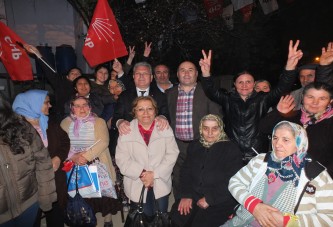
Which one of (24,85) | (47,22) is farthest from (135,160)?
(47,22)

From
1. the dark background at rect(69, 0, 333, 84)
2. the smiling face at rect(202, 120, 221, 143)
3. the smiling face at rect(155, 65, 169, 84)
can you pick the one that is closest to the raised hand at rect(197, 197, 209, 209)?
the smiling face at rect(202, 120, 221, 143)

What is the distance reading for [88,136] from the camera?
3.82m

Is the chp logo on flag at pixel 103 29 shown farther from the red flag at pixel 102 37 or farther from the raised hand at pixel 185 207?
the raised hand at pixel 185 207

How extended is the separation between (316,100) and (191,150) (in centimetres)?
165

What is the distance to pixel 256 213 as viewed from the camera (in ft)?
8.46

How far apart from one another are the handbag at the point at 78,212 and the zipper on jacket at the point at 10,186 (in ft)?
3.27

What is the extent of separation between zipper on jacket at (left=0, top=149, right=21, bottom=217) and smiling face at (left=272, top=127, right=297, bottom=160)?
2.58m

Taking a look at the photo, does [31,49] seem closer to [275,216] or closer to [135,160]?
[135,160]

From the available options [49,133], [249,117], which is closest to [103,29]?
[49,133]

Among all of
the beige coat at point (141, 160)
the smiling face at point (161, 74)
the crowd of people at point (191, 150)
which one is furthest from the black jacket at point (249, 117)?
the smiling face at point (161, 74)

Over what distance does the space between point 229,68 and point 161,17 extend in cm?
900

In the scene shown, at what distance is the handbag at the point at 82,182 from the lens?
3725 millimetres

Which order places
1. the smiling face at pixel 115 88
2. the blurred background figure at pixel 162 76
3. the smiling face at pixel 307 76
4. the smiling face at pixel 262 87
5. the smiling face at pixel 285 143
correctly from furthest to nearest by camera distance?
the blurred background figure at pixel 162 76 < the smiling face at pixel 115 88 < the smiling face at pixel 262 87 < the smiling face at pixel 307 76 < the smiling face at pixel 285 143

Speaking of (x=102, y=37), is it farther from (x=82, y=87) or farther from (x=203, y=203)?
(x=203, y=203)
